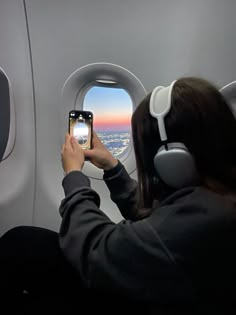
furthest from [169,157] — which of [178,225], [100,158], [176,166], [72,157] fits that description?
[100,158]

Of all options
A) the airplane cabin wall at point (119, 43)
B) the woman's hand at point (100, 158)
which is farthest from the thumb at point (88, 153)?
Result: the airplane cabin wall at point (119, 43)

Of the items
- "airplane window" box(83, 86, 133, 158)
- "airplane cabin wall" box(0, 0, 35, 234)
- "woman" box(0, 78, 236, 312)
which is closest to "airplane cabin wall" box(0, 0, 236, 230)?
"airplane cabin wall" box(0, 0, 35, 234)

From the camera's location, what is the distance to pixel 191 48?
1.82m

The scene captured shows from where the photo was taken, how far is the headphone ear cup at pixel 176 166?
2.58ft

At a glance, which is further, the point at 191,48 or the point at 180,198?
the point at 191,48

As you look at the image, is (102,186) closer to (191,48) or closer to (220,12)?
(191,48)

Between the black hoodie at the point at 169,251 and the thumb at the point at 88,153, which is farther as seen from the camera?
the thumb at the point at 88,153

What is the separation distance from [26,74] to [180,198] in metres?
1.25

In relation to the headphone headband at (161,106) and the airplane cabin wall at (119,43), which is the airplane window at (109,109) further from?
the headphone headband at (161,106)

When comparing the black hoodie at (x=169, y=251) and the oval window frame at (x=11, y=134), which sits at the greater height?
the oval window frame at (x=11, y=134)

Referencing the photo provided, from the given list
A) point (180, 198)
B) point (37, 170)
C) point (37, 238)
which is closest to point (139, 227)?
point (180, 198)

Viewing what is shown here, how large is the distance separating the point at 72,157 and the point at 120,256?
0.38 meters

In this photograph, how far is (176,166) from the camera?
2.61ft

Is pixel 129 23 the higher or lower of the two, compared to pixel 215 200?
higher
